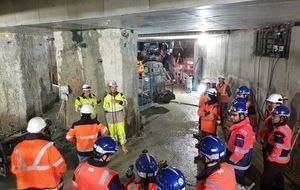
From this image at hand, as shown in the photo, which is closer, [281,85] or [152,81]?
[281,85]

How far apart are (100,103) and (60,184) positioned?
11.7ft

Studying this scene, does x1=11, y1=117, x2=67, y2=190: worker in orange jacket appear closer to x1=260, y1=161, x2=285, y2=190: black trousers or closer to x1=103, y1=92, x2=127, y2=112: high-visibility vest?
x1=103, y1=92, x2=127, y2=112: high-visibility vest

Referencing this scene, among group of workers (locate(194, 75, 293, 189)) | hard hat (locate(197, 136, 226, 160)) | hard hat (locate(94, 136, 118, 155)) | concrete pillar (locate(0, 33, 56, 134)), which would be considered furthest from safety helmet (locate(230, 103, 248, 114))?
concrete pillar (locate(0, 33, 56, 134))

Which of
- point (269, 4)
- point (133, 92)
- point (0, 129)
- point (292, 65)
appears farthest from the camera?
point (0, 129)

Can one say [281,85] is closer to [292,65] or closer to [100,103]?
[292,65]

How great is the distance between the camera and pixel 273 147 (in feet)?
13.0

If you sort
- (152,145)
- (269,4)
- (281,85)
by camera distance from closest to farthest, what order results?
(269,4), (281,85), (152,145)

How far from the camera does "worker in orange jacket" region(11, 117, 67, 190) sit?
3105mm

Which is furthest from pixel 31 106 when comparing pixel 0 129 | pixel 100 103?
pixel 100 103

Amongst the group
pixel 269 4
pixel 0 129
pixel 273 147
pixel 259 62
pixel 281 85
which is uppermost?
pixel 269 4

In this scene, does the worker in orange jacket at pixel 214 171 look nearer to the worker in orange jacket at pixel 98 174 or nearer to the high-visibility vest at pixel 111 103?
the worker in orange jacket at pixel 98 174

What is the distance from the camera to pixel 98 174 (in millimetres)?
2545

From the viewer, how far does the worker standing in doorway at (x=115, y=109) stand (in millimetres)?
6074

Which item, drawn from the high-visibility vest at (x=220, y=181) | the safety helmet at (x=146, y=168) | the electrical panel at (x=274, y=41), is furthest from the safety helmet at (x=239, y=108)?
the electrical panel at (x=274, y=41)
